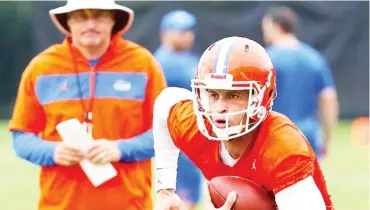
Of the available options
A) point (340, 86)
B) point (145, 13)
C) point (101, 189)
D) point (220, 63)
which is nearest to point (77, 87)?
point (101, 189)

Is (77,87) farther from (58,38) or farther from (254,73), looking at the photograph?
(58,38)

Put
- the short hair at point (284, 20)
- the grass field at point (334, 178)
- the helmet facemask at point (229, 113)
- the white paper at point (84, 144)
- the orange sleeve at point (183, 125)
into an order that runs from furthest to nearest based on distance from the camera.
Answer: the grass field at point (334, 178)
the short hair at point (284, 20)
the white paper at point (84, 144)
the orange sleeve at point (183, 125)
the helmet facemask at point (229, 113)

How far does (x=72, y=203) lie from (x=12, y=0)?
38.2ft

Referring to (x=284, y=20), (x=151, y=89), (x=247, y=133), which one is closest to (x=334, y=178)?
(x=284, y=20)

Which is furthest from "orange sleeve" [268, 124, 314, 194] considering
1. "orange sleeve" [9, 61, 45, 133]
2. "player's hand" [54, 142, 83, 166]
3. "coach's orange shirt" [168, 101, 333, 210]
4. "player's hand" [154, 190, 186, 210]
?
"orange sleeve" [9, 61, 45, 133]

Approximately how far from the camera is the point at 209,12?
625 inches

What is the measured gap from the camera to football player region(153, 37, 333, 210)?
3412 mm

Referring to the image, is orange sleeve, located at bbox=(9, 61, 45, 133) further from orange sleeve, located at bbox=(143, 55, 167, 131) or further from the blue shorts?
the blue shorts

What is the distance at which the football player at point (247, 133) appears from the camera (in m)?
3.41

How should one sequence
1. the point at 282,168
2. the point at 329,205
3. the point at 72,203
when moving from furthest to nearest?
the point at 72,203 < the point at 329,205 < the point at 282,168

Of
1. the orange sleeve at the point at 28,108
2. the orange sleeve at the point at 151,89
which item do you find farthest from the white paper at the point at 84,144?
the orange sleeve at the point at 151,89

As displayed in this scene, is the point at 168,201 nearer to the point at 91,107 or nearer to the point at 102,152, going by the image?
the point at 102,152

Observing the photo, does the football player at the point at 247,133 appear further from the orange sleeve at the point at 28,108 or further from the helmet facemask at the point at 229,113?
the orange sleeve at the point at 28,108

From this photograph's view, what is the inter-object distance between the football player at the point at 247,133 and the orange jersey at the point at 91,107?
2.68 ft
